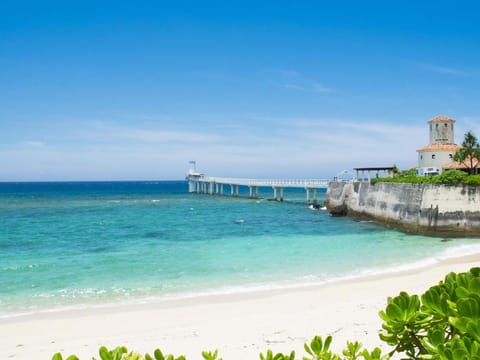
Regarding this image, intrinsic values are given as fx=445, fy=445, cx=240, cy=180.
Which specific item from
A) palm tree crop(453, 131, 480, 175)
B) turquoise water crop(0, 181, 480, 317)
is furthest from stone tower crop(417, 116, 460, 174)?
turquoise water crop(0, 181, 480, 317)

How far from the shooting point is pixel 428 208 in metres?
28.0

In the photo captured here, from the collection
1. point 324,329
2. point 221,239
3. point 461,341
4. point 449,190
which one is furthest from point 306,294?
point 449,190

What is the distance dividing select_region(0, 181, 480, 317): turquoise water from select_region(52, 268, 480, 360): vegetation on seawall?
11.0 m

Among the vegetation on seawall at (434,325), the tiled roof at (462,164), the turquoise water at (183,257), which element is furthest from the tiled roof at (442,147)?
the vegetation on seawall at (434,325)

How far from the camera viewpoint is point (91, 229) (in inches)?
1282

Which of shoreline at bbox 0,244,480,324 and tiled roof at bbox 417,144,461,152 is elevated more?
tiled roof at bbox 417,144,461,152

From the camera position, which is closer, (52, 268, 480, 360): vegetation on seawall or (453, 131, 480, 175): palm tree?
(52, 268, 480, 360): vegetation on seawall

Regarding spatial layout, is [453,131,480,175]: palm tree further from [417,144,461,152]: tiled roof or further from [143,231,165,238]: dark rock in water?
[143,231,165,238]: dark rock in water

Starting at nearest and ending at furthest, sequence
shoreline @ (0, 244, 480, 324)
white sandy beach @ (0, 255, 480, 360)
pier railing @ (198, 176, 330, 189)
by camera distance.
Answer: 1. white sandy beach @ (0, 255, 480, 360)
2. shoreline @ (0, 244, 480, 324)
3. pier railing @ (198, 176, 330, 189)

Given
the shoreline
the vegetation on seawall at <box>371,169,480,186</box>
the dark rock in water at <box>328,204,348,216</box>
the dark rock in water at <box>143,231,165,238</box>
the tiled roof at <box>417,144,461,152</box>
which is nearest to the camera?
the shoreline

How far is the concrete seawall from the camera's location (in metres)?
26.7

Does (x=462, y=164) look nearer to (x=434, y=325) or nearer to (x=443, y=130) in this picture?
(x=443, y=130)

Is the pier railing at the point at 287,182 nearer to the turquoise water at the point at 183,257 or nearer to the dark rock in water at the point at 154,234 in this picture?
the turquoise water at the point at 183,257

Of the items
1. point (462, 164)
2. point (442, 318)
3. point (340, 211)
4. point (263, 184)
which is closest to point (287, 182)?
point (263, 184)
